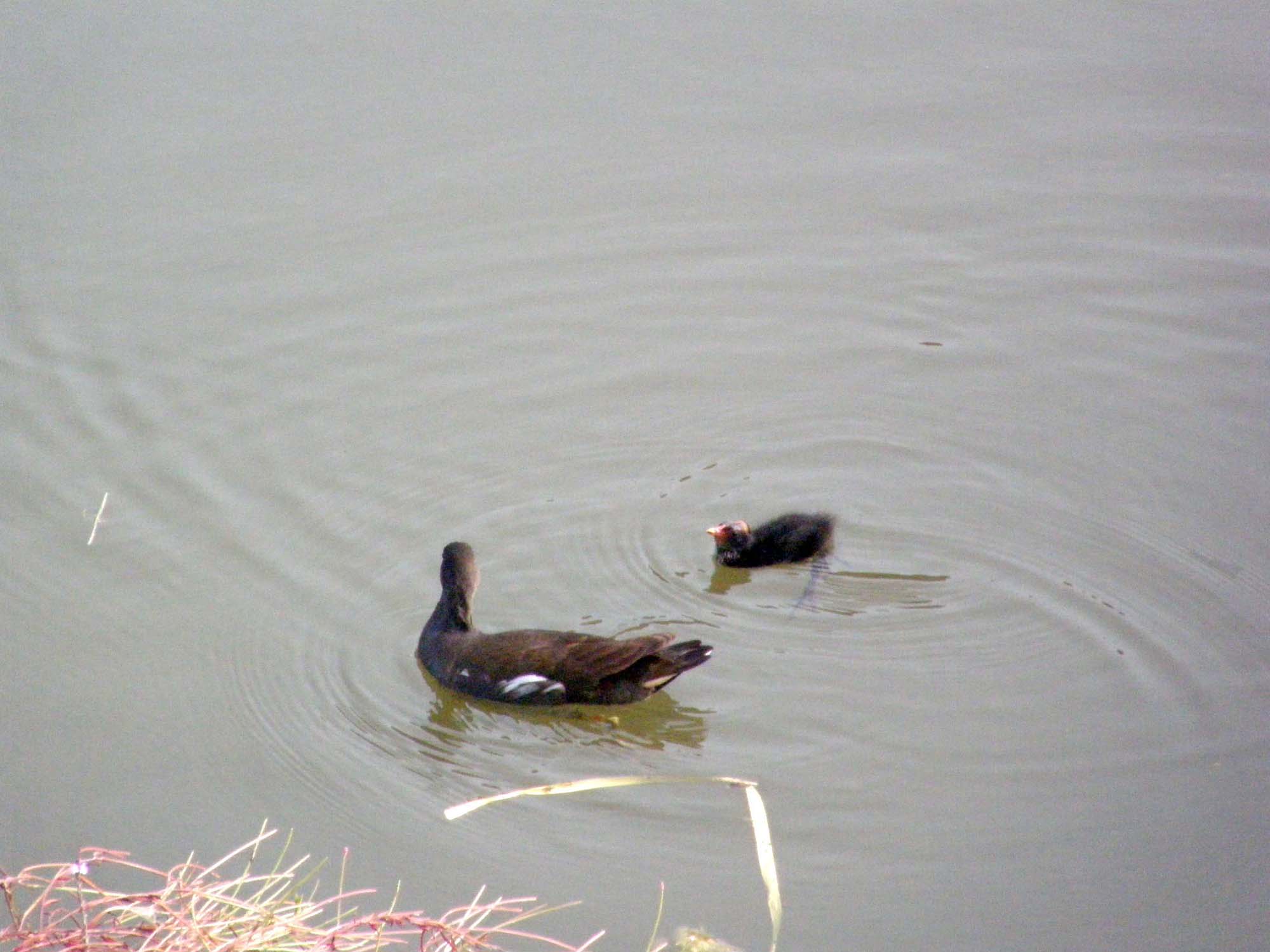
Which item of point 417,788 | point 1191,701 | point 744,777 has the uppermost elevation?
point 1191,701

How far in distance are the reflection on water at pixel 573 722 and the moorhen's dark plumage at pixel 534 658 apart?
5cm

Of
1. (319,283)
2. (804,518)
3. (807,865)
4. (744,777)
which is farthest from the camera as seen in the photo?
(319,283)

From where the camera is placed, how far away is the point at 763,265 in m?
8.82

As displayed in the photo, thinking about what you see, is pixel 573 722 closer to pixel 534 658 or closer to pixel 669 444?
pixel 534 658

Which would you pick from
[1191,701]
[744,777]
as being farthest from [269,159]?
[1191,701]

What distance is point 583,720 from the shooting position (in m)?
6.21

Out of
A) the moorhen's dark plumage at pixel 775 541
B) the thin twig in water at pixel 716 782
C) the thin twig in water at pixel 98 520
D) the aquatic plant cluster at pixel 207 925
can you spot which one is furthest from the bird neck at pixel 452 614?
the aquatic plant cluster at pixel 207 925

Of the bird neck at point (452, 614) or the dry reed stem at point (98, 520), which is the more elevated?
the bird neck at point (452, 614)

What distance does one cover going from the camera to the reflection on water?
19.7 feet

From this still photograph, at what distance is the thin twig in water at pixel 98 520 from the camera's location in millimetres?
6934

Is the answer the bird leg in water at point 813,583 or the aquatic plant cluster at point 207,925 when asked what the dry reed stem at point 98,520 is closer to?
the aquatic plant cluster at point 207,925

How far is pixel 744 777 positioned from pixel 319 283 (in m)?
4.21

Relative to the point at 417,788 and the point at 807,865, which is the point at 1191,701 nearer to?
the point at 807,865

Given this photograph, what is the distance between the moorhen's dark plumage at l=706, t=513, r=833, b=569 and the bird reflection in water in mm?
983
